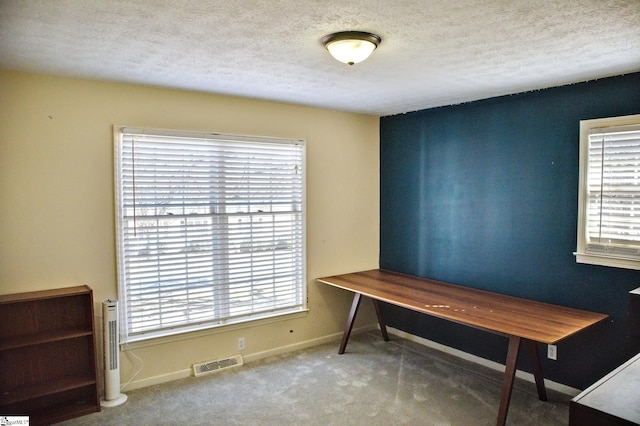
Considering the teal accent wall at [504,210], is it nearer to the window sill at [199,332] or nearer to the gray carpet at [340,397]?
Result: the gray carpet at [340,397]

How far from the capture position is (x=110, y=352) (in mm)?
3023

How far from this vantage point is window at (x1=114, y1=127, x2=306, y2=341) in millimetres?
3268

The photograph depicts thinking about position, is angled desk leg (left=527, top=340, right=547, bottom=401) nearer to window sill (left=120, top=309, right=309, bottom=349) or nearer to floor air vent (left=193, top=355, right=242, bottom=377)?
window sill (left=120, top=309, right=309, bottom=349)

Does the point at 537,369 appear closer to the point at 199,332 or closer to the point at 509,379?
the point at 509,379

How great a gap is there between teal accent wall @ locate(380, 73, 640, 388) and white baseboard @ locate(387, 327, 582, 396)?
0.15ft

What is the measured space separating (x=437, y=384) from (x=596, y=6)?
2734 millimetres

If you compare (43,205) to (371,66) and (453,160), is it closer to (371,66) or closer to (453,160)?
(371,66)

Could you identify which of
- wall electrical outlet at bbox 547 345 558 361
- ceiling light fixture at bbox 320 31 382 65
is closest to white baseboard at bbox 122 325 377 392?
wall electrical outlet at bbox 547 345 558 361

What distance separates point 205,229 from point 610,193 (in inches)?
121

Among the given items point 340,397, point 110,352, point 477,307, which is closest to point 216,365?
point 110,352

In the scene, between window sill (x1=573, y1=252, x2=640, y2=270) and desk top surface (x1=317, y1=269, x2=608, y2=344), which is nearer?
desk top surface (x1=317, y1=269, x2=608, y2=344)

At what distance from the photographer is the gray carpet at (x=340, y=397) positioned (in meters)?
2.84

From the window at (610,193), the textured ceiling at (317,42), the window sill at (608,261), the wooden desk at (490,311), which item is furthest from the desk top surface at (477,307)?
the textured ceiling at (317,42)

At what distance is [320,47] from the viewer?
7.68ft
